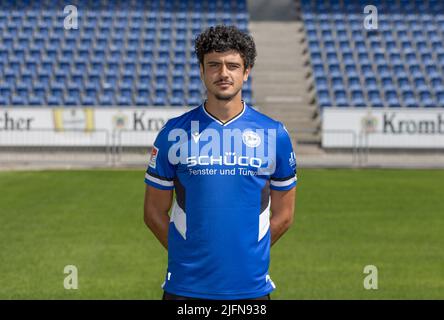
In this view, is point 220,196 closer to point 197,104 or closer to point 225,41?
point 225,41

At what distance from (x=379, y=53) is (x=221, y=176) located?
2969cm

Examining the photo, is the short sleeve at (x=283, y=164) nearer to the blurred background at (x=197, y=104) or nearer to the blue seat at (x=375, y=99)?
the blurred background at (x=197, y=104)

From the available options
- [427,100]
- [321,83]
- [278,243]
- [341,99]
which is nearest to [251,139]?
[278,243]

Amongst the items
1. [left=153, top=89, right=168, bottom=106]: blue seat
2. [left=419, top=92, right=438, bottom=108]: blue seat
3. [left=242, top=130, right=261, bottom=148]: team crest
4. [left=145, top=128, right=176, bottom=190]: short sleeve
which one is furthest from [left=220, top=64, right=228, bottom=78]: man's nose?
[left=419, top=92, right=438, bottom=108]: blue seat

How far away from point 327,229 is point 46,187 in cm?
810

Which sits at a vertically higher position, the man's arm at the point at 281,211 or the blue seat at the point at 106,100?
the blue seat at the point at 106,100

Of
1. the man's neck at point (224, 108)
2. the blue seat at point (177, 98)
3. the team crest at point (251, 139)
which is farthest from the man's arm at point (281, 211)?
the blue seat at point (177, 98)

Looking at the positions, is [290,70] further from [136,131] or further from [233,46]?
[233,46]

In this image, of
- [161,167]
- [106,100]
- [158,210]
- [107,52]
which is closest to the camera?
[161,167]

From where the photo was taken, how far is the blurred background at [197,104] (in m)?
9.30

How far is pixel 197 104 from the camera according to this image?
90.6 ft

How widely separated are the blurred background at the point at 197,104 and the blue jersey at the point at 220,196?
443cm
